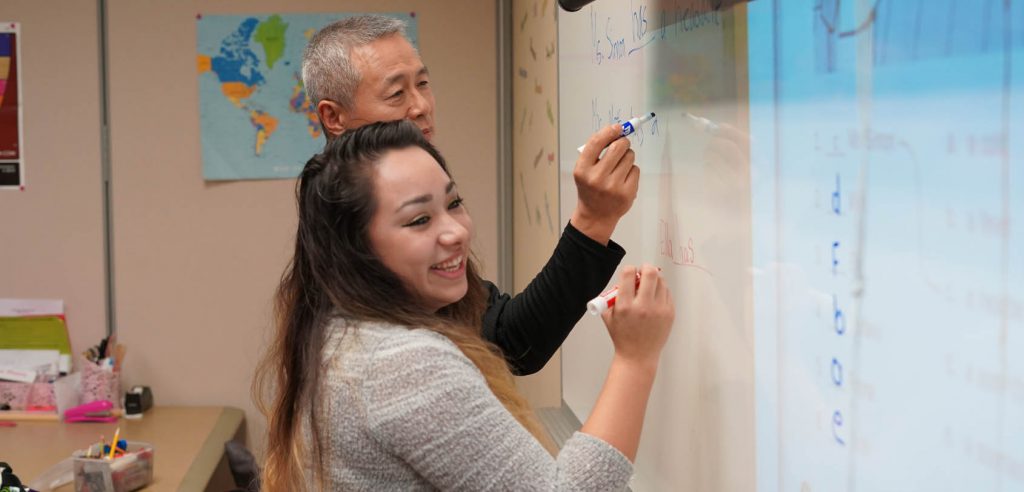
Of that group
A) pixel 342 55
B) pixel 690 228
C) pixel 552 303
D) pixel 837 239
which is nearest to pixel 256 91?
pixel 342 55

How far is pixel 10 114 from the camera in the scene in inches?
110

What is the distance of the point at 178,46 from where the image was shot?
280cm

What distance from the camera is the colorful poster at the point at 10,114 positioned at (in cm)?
279

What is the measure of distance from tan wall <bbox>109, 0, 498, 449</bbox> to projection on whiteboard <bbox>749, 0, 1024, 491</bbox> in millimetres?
1925

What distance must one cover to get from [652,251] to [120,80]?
6.62 ft

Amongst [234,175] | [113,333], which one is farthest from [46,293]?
[234,175]

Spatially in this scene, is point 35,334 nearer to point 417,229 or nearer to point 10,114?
point 10,114

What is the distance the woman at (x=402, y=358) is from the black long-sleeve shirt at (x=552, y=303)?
163mm

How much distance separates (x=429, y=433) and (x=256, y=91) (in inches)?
84.3

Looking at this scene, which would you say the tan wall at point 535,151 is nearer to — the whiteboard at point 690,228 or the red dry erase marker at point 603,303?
the whiteboard at point 690,228

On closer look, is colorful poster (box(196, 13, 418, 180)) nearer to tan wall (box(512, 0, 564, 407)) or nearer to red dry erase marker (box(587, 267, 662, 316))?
tan wall (box(512, 0, 564, 407))

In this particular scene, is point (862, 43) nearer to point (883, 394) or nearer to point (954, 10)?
point (954, 10)

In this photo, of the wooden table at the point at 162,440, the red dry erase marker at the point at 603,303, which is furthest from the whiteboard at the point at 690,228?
the wooden table at the point at 162,440

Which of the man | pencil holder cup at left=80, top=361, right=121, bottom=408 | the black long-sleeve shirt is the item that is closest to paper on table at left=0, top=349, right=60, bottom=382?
pencil holder cup at left=80, top=361, right=121, bottom=408
